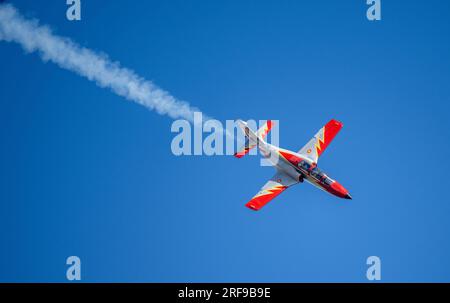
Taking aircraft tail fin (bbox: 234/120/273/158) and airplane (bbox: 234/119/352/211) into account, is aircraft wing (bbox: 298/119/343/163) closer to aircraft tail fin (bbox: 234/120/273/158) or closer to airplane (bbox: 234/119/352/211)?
airplane (bbox: 234/119/352/211)

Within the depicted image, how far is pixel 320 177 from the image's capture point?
43781 mm

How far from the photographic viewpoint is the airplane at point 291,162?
43250 mm

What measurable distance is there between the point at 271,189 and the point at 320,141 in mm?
5158

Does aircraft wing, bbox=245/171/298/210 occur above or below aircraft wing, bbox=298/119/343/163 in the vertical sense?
below

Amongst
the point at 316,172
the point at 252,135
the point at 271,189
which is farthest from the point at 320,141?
the point at 271,189

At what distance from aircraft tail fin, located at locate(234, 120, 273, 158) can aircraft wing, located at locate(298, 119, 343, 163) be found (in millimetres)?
2921

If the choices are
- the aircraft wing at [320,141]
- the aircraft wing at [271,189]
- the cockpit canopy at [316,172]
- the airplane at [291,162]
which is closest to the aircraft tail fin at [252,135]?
the airplane at [291,162]

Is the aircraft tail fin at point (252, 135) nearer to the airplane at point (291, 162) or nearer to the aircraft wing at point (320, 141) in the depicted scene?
the airplane at point (291, 162)

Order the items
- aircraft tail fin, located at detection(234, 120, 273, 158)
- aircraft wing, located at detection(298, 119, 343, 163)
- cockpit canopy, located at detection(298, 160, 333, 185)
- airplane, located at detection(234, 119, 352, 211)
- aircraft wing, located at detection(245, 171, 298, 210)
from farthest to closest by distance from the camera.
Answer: aircraft tail fin, located at detection(234, 120, 273, 158) < aircraft wing, located at detection(298, 119, 343, 163) < cockpit canopy, located at detection(298, 160, 333, 185) < airplane, located at detection(234, 119, 352, 211) < aircraft wing, located at detection(245, 171, 298, 210)

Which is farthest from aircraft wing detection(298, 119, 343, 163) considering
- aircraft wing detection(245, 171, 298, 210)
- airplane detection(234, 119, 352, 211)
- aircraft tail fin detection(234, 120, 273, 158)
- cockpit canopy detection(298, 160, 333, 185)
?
aircraft tail fin detection(234, 120, 273, 158)

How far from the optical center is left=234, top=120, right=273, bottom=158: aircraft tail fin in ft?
149

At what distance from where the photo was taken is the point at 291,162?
44281 millimetres
